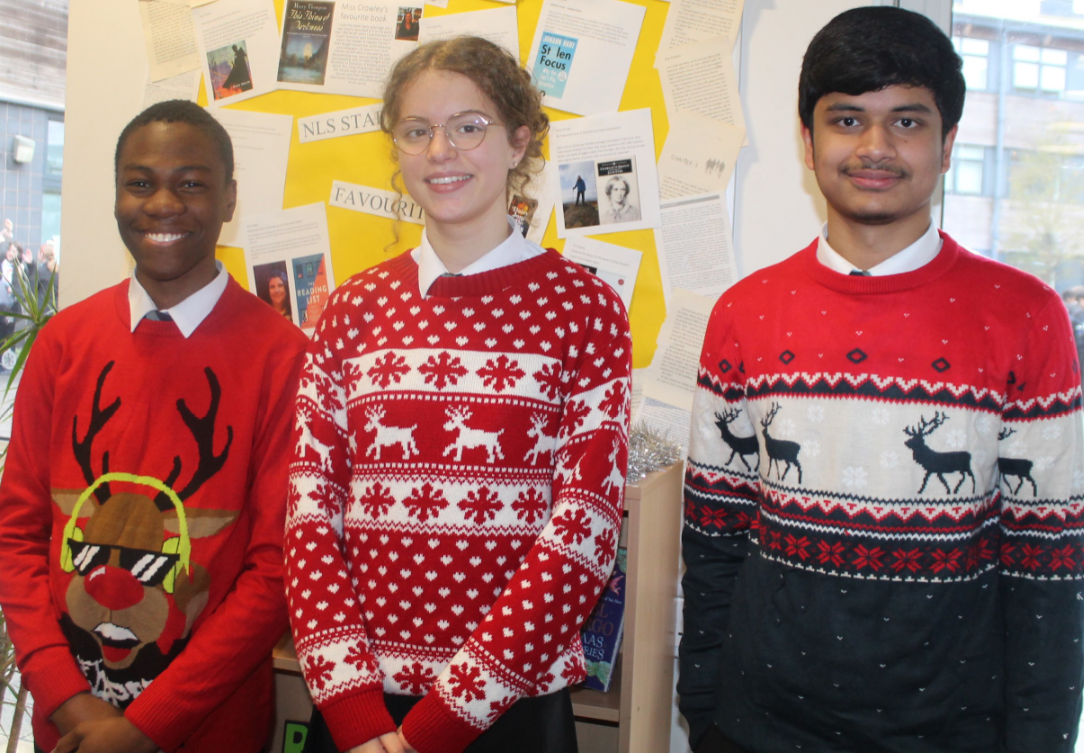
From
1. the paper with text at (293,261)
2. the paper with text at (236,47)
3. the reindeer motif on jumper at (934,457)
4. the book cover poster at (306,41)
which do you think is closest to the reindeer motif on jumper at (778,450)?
the reindeer motif on jumper at (934,457)

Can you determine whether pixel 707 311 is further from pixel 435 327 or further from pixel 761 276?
pixel 435 327

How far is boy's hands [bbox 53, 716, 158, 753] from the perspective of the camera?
1.21 meters

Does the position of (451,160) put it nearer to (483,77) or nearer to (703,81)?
(483,77)

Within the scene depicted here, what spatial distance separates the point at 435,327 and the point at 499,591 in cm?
40

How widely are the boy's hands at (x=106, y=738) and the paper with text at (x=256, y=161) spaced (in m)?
1.22

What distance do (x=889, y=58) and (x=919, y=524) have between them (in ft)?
2.13

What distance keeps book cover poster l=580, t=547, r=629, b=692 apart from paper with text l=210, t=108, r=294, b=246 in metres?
1.28

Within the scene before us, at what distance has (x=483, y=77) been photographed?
1226mm

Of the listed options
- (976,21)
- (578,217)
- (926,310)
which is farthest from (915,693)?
(976,21)

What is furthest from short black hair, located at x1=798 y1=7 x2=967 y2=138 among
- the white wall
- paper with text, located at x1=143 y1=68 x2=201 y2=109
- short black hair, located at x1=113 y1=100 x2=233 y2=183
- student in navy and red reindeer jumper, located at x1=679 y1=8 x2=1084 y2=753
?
the white wall

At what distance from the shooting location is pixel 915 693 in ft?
3.49

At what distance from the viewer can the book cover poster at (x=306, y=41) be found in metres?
1.99

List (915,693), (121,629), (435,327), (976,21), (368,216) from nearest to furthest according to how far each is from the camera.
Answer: (915,693) → (435,327) → (121,629) → (976,21) → (368,216)

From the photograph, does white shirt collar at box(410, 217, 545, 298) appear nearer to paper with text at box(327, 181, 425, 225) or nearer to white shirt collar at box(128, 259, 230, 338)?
white shirt collar at box(128, 259, 230, 338)
